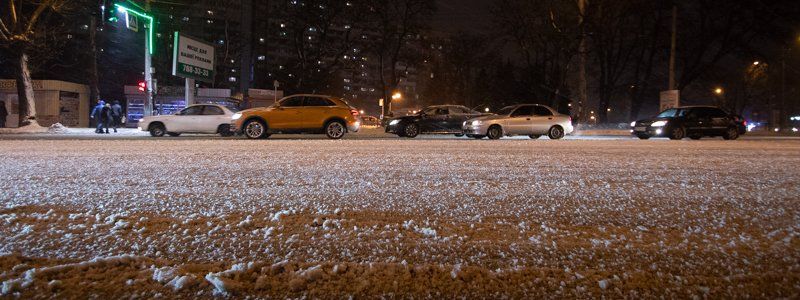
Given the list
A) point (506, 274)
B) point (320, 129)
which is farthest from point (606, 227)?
point (320, 129)

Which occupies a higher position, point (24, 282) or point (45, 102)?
point (45, 102)

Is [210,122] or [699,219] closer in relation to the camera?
[699,219]

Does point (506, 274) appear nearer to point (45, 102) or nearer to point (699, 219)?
point (699, 219)

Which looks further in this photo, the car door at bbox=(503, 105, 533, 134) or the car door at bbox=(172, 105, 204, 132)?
the car door at bbox=(172, 105, 204, 132)

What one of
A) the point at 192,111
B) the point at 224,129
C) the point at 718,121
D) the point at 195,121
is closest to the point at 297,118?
the point at 224,129

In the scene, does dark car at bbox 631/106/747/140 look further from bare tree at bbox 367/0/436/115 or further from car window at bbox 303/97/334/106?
bare tree at bbox 367/0/436/115

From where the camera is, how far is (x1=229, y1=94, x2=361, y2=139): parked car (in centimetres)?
1672

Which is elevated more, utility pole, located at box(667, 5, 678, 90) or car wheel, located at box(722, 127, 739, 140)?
utility pole, located at box(667, 5, 678, 90)

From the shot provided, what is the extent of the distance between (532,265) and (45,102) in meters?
36.3

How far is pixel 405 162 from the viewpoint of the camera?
341 inches

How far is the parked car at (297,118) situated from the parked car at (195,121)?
278 centimetres

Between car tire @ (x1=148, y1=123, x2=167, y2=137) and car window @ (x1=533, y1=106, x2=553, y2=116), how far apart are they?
15205mm

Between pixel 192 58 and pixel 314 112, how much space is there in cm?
1055

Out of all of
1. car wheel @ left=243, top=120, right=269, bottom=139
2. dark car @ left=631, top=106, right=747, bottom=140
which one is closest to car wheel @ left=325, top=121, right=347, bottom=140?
car wheel @ left=243, top=120, right=269, bottom=139
